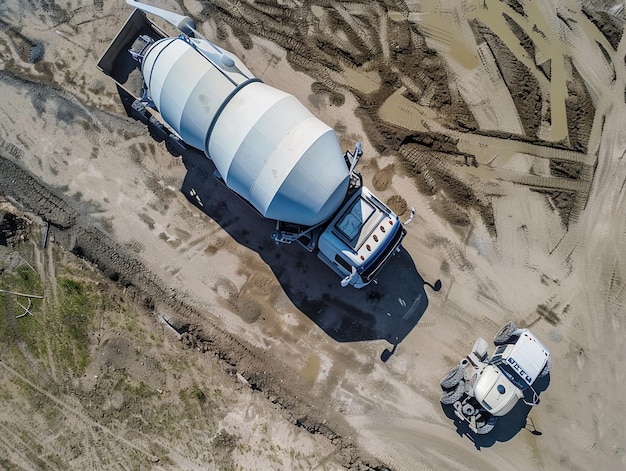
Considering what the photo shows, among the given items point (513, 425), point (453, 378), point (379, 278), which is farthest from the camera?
point (379, 278)

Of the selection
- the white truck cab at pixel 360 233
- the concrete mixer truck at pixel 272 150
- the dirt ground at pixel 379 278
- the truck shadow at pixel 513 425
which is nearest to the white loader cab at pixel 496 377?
the truck shadow at pixel 513 425

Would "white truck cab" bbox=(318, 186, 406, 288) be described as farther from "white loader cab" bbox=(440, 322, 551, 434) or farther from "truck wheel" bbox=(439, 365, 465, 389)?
"white loader cab" bbox=(440, 322, 551, 434)

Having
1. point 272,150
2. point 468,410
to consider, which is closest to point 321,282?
point 272,150

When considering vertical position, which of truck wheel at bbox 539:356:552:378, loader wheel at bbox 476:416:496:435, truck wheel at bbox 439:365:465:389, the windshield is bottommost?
loader wheel at bbox 476:416:496:435

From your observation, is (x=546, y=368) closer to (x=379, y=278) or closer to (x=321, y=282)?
(x=379, y=278)

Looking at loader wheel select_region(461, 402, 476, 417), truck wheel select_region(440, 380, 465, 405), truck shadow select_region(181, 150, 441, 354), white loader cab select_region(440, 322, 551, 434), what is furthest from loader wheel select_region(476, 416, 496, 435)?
truck shadow select_region(181, 150, 441, 354)

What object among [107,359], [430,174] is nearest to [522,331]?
[430,174]
